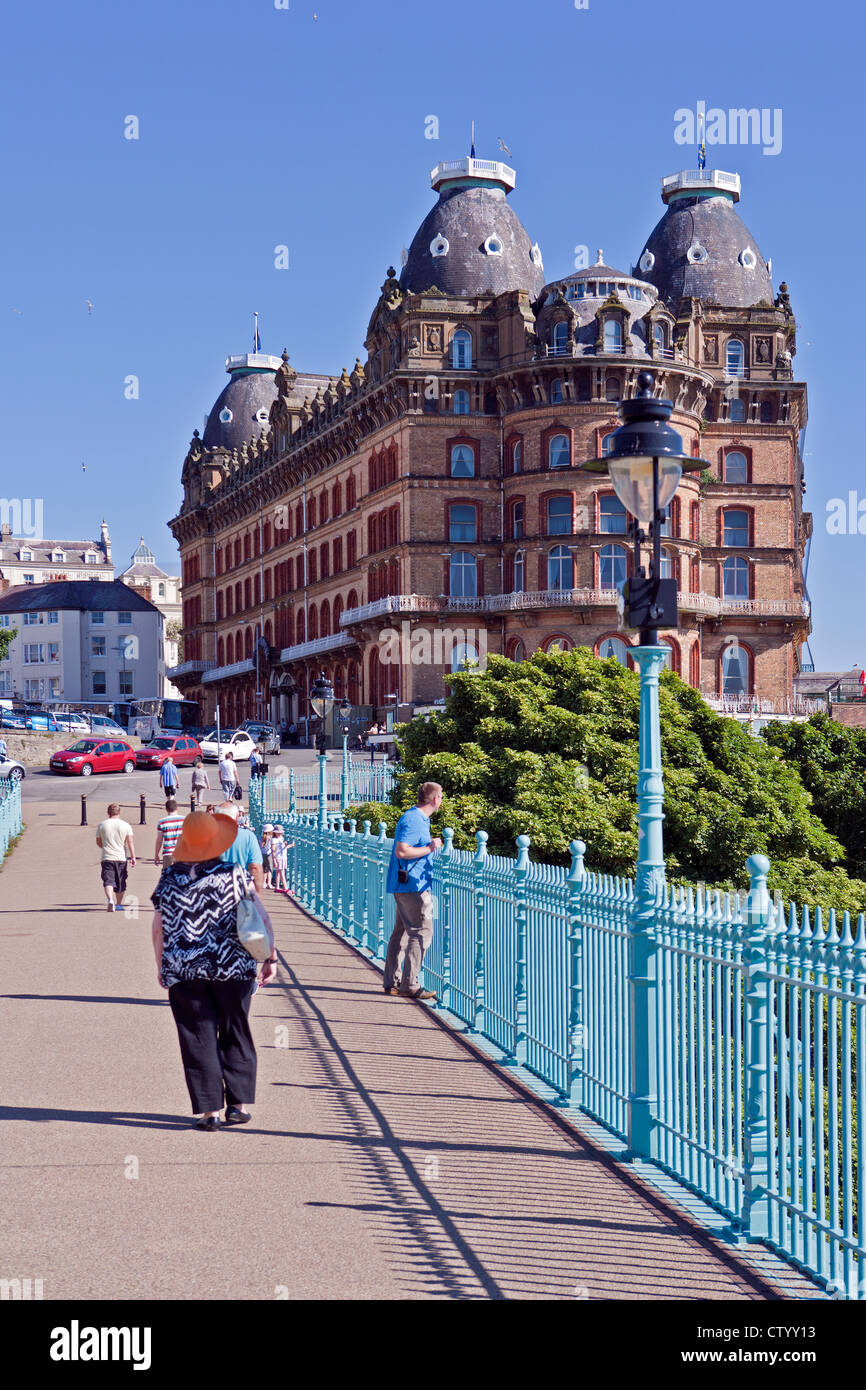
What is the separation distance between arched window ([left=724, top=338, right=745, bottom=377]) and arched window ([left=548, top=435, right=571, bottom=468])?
9.86 metres

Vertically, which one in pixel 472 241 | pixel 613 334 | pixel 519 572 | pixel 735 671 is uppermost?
pixel 472 241

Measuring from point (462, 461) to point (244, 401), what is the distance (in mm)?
42837

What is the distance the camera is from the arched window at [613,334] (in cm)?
6162

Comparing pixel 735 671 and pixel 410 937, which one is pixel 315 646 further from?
pixel 410 937

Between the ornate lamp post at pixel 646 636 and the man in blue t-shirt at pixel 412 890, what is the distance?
3.86m

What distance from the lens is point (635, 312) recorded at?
62.6m

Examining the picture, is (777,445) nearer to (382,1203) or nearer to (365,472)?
(365,472)

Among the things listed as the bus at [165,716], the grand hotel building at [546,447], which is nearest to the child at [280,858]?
the grand hotel building at [546,447]

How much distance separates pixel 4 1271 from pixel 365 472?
66.6m

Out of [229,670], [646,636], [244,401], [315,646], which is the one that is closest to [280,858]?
[646,636]

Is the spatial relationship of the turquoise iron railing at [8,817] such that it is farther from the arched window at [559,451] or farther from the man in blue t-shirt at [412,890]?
the arched window at [559,451]

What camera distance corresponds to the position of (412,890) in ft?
41.0
